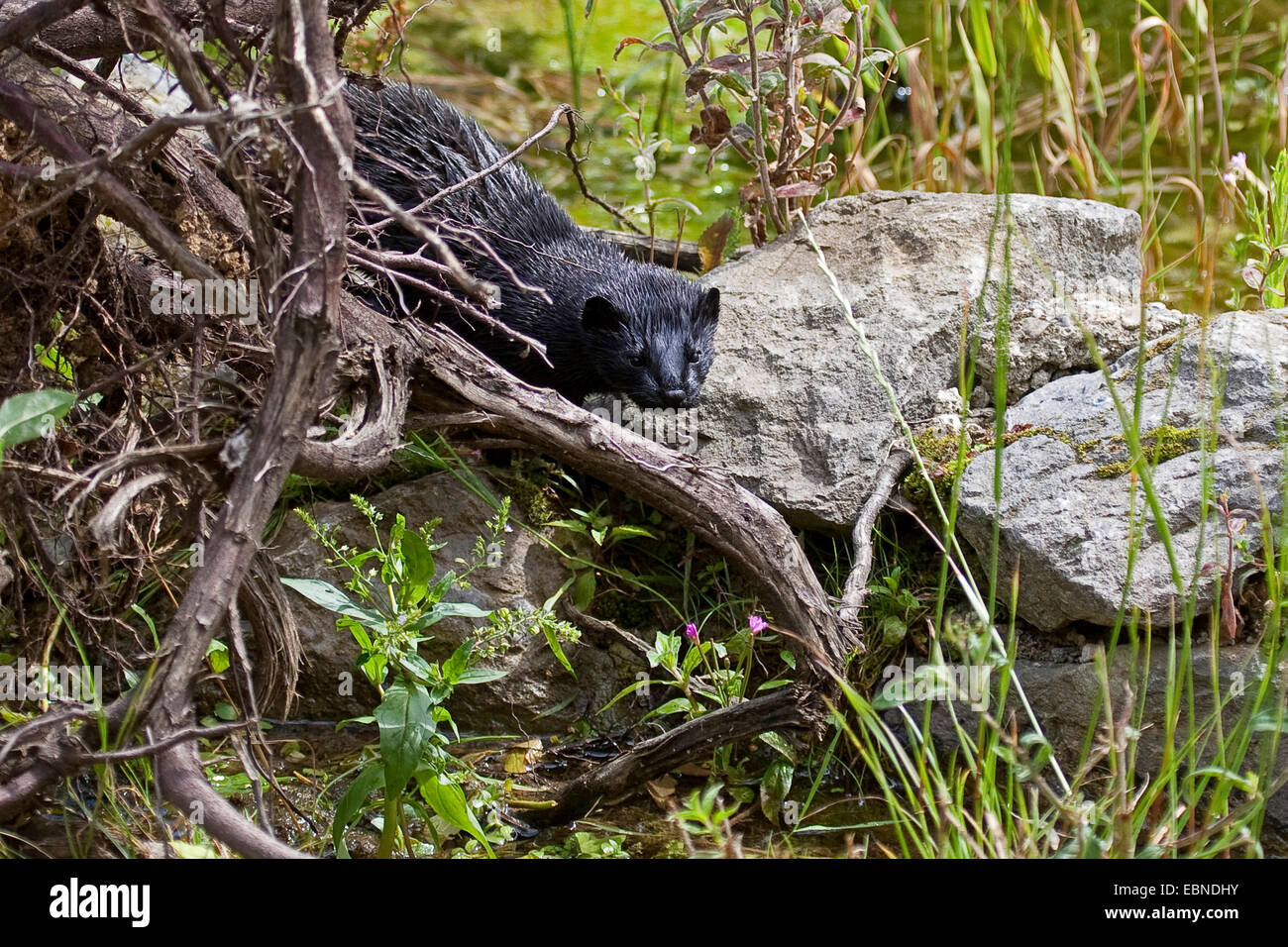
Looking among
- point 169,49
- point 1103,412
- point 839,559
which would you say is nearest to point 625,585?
point 839,559

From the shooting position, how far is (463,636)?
348cm

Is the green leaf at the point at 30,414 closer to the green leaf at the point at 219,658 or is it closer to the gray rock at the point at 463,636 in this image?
the green leaf at the point at 219,658

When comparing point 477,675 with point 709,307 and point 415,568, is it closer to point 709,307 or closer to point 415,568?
point 415,568

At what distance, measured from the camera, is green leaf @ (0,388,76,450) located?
2127mm

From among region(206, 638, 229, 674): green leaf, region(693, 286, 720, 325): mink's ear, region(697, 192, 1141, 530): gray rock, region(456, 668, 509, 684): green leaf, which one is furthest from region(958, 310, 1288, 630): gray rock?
region(206, 638, 229, 674): green leaf

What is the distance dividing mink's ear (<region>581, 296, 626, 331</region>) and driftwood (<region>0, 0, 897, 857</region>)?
969 millimetres

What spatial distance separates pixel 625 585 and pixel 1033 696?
3.86 feet

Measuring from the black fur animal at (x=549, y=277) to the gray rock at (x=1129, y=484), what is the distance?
1.02 m

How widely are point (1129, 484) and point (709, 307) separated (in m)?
1.37

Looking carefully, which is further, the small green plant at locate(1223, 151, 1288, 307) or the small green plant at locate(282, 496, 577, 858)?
the small green plant at locate(1223, 151, 1288, 307)

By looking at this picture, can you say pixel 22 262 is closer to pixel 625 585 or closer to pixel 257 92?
pixel 257 92

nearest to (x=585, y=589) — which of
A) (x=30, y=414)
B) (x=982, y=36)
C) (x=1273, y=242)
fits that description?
(x=30, y=414)

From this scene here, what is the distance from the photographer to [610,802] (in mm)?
3107

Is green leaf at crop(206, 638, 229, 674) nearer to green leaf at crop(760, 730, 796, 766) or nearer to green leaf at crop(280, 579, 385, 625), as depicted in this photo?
green leaf at crop(280, 579, 385, 625)
